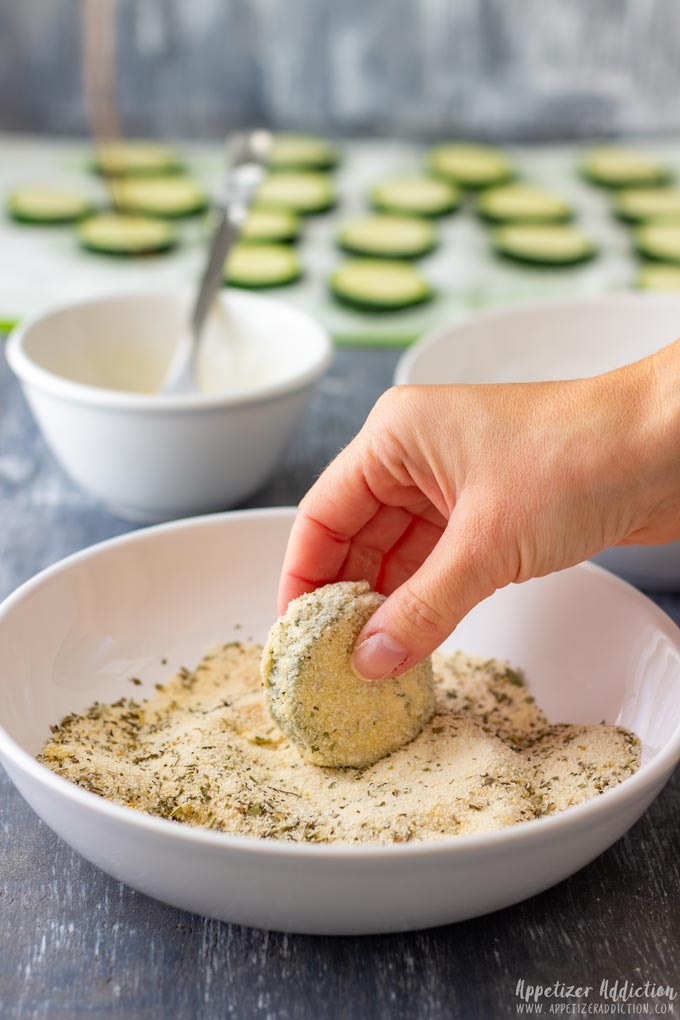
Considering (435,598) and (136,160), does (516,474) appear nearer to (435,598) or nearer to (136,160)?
(435,598)

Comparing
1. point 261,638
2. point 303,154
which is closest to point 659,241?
point 303,154

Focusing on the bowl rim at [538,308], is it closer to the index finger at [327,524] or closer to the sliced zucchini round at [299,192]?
the index finger at [327,524]

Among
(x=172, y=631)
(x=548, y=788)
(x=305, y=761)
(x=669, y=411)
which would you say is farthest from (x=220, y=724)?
(x=669, y=411)

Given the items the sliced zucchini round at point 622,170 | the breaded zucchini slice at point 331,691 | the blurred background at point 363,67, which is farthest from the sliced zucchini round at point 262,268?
the breaded zucchini slice at point 331,691

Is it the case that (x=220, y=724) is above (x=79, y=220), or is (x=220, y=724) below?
above

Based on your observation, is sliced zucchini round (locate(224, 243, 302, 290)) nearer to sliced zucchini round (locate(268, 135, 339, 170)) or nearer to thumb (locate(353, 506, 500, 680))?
sliced zucchini round (locate(268, 135, 339, 170))

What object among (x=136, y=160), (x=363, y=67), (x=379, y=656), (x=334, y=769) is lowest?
(x=136, y=160)

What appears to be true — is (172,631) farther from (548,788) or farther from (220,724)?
(548,788)
